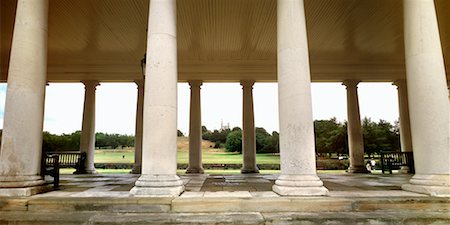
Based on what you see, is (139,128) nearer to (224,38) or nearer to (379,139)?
(224,38)

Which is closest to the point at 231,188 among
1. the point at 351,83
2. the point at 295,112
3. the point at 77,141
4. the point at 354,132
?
the point at 295,112

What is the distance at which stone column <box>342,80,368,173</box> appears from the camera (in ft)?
187

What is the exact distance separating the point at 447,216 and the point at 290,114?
1251cm

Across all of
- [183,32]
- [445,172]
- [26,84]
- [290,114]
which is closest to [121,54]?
[183,32]

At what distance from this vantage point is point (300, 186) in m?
22.4

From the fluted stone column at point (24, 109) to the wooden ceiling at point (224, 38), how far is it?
44.2 feet

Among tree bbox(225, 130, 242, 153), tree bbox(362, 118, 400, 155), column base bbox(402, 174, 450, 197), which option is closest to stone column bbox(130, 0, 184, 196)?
column base bbox(402, 174, 450, 197)

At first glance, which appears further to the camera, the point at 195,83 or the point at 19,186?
the point at 195,83

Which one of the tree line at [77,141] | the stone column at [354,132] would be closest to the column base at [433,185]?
the stone column at [354,132]

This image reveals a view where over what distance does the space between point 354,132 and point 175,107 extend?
45.5 m

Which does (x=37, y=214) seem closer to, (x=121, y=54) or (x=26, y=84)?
(x=26, y=84)

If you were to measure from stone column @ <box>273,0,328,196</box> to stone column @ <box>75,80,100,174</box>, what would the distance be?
4409cm

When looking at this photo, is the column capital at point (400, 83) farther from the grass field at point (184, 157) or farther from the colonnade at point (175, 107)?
the grass field at point (184, 157)

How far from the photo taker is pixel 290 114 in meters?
23.9
